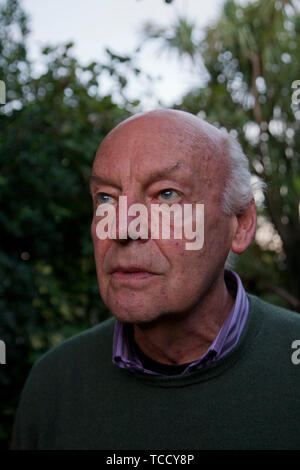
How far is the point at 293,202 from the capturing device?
18.3 ft

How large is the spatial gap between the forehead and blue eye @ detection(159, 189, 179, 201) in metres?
0.07

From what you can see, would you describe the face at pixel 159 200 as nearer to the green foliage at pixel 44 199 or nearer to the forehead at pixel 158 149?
the forehead at pixel 158 149

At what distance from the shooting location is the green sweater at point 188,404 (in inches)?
52.9

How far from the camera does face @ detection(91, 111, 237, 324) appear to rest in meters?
1.34

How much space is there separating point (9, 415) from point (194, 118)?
1659 millimetres

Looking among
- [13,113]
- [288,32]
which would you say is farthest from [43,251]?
[288,32]

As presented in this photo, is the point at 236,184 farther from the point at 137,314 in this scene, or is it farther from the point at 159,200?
the point at 137,314

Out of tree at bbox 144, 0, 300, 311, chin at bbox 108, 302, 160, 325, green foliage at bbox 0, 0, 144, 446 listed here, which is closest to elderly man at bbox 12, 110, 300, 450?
chin at bbox 108, 302, 160, 325

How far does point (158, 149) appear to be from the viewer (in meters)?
1.36

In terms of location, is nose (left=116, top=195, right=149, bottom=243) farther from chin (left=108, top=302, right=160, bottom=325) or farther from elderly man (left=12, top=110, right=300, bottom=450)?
chin (left=108, top=302, right=160, bottom=325)

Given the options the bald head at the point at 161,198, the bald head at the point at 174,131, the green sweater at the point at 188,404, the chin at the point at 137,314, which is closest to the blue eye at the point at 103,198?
the bald head at the point at 161,198

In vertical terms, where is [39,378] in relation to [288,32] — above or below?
below
